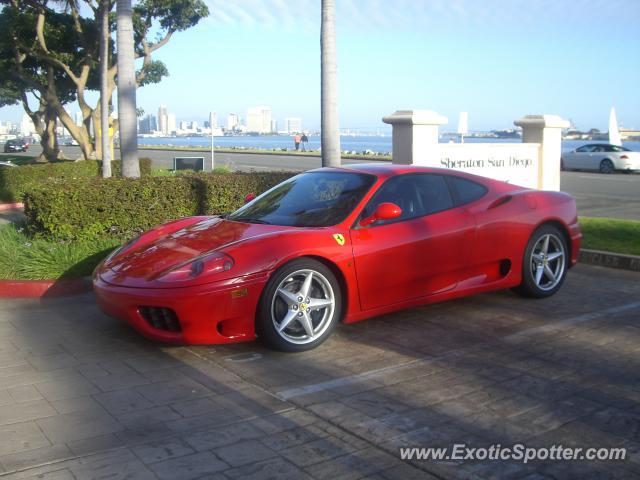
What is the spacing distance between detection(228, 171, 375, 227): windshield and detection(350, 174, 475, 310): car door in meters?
0.19

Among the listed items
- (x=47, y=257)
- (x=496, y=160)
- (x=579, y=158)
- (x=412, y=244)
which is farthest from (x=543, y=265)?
(x=579, y=158)

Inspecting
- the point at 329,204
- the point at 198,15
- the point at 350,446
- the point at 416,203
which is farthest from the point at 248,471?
the point at 198,15

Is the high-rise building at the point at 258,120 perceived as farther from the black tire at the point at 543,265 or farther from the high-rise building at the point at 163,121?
the black tire at the point at 543,265

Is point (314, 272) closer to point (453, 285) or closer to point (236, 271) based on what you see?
point (236, 271)

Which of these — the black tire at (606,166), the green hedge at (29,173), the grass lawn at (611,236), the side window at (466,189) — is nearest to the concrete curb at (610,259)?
the grass lawn at (611,236)

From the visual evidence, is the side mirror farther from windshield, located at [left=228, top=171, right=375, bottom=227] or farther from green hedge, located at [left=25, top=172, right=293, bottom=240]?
green hedge, located at [left=25, top=172, right=293, bottom=240]

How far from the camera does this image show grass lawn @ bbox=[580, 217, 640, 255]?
8.78 metres

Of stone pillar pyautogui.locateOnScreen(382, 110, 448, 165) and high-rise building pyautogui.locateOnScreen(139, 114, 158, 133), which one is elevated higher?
high-rise building pyautogui.locateOnScreen(139, 114, 158, 133)

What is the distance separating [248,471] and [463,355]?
2.28m

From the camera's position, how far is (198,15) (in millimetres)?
28188

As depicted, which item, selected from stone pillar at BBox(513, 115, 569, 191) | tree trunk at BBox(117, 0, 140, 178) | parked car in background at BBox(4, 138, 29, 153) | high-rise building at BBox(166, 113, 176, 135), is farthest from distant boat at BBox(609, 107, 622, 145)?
high-rise building at BBox(166, 113, 176, 135)

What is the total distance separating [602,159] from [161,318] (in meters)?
27.0

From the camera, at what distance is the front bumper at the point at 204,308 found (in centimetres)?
488

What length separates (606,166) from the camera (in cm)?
2856
